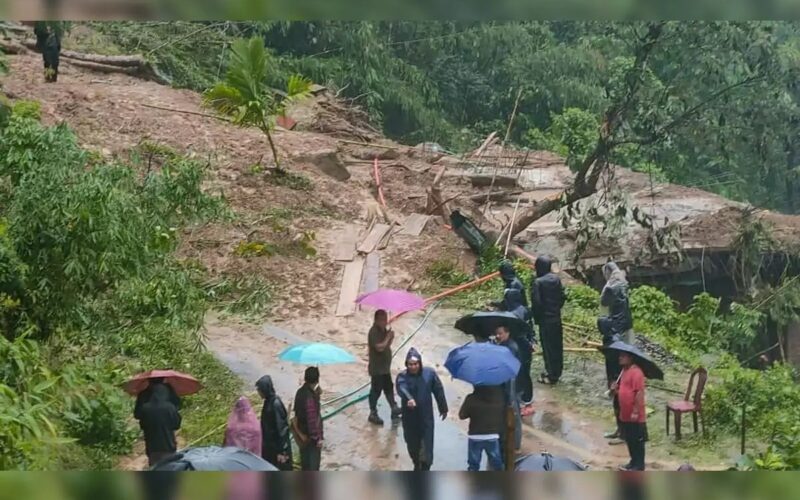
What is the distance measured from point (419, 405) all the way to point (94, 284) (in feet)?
5.62

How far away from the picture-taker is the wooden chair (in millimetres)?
4395

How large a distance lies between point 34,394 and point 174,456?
0.68m

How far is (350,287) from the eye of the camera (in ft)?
14.8

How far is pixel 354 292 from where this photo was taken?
4.50 m

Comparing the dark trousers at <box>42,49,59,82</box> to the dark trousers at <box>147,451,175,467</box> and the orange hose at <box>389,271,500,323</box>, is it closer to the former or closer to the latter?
the dark trousers at <box>147,451,175,467</box>

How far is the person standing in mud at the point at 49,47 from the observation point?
430 cm

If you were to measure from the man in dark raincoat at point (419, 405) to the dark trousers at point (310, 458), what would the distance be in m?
0.44

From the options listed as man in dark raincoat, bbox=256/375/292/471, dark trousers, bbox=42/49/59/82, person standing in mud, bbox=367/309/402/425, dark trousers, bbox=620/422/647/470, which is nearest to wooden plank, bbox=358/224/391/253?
person standing in mud, bbox=367/309/402/425

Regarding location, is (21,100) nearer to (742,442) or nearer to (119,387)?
(119,387)

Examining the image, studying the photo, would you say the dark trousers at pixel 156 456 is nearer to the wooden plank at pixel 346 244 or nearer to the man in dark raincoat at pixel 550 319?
the wooden plank at pixel 346 244

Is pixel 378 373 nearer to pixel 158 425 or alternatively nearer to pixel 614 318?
pixel 158 425

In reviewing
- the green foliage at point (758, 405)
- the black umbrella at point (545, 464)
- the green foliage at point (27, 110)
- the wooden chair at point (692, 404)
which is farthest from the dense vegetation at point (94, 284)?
the green foliage at point (758, 405)

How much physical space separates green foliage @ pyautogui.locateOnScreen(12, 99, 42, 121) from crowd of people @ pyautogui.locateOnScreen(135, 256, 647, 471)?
1.58 metres

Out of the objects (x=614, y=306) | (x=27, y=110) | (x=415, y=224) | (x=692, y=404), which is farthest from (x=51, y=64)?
(x=692, y=404)
